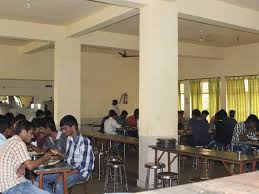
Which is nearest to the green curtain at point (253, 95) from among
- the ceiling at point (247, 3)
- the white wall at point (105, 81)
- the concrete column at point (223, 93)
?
the concrete column at point (223, 93)

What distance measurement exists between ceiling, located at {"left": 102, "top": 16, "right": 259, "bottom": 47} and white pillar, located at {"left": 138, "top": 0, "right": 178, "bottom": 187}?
5.62ft

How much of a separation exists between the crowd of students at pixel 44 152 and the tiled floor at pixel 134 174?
884 mm

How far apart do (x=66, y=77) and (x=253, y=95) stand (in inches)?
204

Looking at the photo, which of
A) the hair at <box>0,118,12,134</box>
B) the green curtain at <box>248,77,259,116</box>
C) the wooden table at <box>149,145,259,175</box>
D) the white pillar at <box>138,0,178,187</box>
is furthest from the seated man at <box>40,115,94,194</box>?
the green curtain at <box>248,77,259,116</box>

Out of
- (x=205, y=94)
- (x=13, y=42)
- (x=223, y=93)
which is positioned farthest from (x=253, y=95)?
(x=13, y=42)

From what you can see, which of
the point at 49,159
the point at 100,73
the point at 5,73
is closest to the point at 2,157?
the point at 49,159

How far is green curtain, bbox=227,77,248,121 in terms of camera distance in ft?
32.9

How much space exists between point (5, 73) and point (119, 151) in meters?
3.94

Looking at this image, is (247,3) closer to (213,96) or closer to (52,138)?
(52,138)

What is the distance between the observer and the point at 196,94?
1121 centimetres

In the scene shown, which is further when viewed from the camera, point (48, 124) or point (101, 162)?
point (101, 162)

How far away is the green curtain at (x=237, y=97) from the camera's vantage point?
1002 cm

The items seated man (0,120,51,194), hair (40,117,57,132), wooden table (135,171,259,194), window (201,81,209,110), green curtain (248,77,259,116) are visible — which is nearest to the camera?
wooden table (135,171,259,194)

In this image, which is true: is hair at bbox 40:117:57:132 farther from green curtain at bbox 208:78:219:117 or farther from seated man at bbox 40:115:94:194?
green curtain at bbox 208:78:219:117
